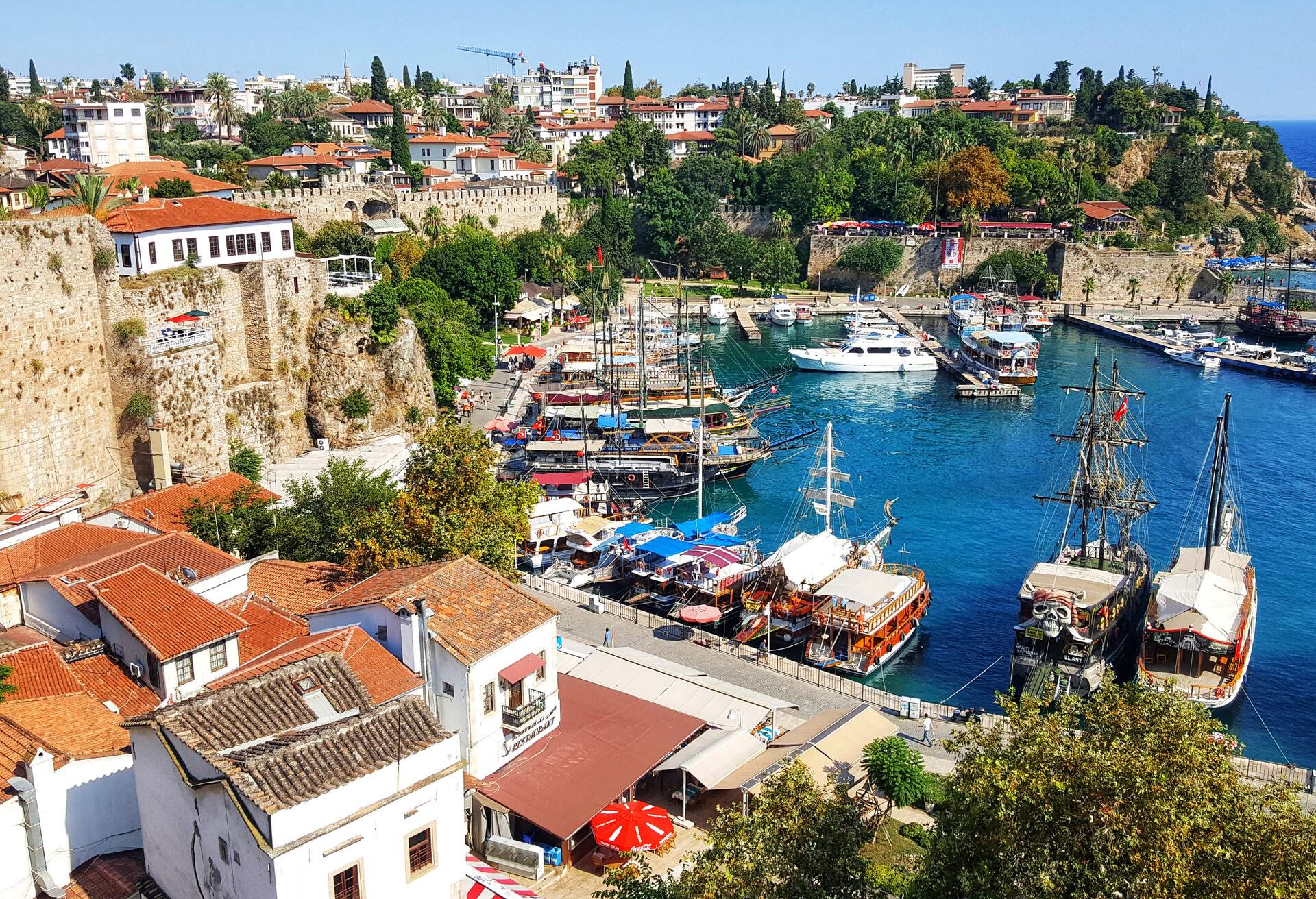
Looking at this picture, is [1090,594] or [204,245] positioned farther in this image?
[204,245]

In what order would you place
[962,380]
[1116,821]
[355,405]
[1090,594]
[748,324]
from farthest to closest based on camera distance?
1. [748,324]
2. [962,380]
3. [355,405]
4. [1090,594]
5. [1116,821]

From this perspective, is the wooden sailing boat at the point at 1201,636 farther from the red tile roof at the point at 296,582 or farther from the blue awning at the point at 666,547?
the red tile roof at the point at 296,582

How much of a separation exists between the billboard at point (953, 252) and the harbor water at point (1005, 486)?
16057 millimetres

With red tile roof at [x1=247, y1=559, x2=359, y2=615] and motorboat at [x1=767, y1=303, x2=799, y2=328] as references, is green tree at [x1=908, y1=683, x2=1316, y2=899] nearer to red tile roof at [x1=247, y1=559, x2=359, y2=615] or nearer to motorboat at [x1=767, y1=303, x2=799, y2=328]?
red tile roof at [x1=247, y1=559, x2=359, y2=615]

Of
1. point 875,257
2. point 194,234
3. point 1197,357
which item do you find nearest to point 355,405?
point 194,234

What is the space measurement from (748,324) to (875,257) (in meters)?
15.9

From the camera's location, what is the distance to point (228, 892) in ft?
46.0

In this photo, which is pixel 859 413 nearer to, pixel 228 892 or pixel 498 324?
pixel 498 324

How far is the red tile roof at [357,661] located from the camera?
18.4 m

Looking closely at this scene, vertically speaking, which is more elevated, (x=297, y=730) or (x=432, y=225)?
(x=432, y=225)

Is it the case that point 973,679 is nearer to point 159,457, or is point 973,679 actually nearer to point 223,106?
point 159,457

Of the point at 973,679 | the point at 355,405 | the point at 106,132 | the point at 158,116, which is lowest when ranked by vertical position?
the point at 973,679

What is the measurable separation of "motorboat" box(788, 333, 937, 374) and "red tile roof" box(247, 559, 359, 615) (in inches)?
1842

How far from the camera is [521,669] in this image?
1956 cm
